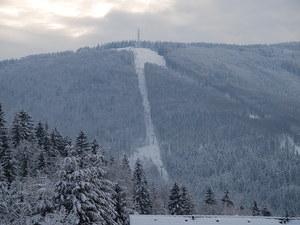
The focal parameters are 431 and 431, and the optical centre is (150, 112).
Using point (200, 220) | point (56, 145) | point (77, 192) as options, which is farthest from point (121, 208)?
point (56, 145)

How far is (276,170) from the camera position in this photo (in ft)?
607

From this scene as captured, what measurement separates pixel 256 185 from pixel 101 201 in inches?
5868

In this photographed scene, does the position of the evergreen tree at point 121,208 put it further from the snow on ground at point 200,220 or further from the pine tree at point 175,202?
the pine tree at point 175,202

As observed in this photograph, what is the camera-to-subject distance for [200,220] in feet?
145

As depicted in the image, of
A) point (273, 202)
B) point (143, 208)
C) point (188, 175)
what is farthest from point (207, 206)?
point (188, 175)

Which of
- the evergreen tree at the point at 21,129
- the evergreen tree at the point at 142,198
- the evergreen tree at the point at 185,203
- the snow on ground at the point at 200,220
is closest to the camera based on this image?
the snow on ground at the point at 200,220

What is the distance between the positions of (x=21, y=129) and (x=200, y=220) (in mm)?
31133

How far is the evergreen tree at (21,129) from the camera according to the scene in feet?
203

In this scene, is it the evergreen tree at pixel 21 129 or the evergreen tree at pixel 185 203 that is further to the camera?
the evergreen tree at pixel 21 129

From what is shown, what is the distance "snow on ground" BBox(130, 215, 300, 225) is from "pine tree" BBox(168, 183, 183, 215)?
11.8 meters

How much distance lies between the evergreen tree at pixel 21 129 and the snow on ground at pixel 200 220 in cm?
2599

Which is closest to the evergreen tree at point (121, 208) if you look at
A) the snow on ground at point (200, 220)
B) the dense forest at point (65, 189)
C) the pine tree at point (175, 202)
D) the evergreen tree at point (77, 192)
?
the dense forest at point (65, 189)

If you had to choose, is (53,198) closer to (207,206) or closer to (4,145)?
(4,145)

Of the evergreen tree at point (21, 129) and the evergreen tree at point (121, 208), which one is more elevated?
the evergreen tree at point (21, 129)
